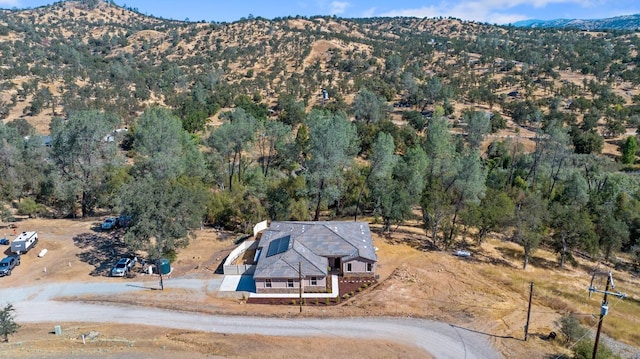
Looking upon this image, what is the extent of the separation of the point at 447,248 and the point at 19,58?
125163 mm

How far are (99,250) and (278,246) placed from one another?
16.7 meters

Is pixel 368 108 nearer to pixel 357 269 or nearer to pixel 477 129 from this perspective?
pixel 477 129

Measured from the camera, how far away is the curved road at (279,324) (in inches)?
1012

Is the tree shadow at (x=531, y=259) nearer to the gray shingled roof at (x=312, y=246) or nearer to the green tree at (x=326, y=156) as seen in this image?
the gray shingled roof at (x=312, y=246)

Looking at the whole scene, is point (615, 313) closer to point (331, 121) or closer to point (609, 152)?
point (331, 121)

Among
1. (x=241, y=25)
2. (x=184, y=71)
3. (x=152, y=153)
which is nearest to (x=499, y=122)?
(x=152, y=153)

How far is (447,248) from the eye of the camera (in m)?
41.2

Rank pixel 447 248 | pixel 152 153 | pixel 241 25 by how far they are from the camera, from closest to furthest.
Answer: pixel 447 248 → pixel 152 153 → pixel 241 25

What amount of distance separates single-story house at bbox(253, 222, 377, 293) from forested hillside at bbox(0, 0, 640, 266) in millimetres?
5933

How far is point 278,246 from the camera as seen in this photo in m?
34.9

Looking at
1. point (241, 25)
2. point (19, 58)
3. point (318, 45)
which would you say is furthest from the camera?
point (241, 25)

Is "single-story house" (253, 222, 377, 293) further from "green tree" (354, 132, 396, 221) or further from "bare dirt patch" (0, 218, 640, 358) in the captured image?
"green tree" (354, 132, 396, 221)

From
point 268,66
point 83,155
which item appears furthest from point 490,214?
point 268,66

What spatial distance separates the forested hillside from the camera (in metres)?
42.0
